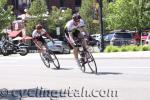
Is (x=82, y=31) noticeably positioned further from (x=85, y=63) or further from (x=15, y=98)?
(x=15, y=98)

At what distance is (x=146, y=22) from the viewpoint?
5169 centimetres

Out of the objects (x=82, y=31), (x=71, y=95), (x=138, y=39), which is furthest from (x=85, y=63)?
(x=138, y=39)

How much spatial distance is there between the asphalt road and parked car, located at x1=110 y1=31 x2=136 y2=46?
94.1ft

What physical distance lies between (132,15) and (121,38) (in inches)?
104

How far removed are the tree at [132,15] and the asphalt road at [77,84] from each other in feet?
107

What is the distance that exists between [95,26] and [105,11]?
10.2 feet

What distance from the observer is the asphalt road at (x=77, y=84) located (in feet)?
38.2

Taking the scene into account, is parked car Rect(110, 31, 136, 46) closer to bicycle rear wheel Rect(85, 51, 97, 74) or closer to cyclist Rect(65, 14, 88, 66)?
bicycle rear wheel Rect(85, 51, 97, 74)

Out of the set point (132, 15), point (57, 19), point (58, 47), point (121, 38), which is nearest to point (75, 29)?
point (58, 47)

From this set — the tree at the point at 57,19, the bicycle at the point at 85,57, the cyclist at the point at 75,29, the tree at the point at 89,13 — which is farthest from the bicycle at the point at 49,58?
the tree at the point at 89,13

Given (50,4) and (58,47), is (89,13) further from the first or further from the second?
(58,47)

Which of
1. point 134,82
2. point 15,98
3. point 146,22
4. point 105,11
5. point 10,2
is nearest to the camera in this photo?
point 15,98

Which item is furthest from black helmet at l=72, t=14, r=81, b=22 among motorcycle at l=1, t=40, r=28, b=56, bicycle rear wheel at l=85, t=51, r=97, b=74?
motorcycle at l=1, t=40, r=28, b=56

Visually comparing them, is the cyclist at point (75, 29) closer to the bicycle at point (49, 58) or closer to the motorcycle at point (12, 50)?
the bicycle at point (49, 58)
